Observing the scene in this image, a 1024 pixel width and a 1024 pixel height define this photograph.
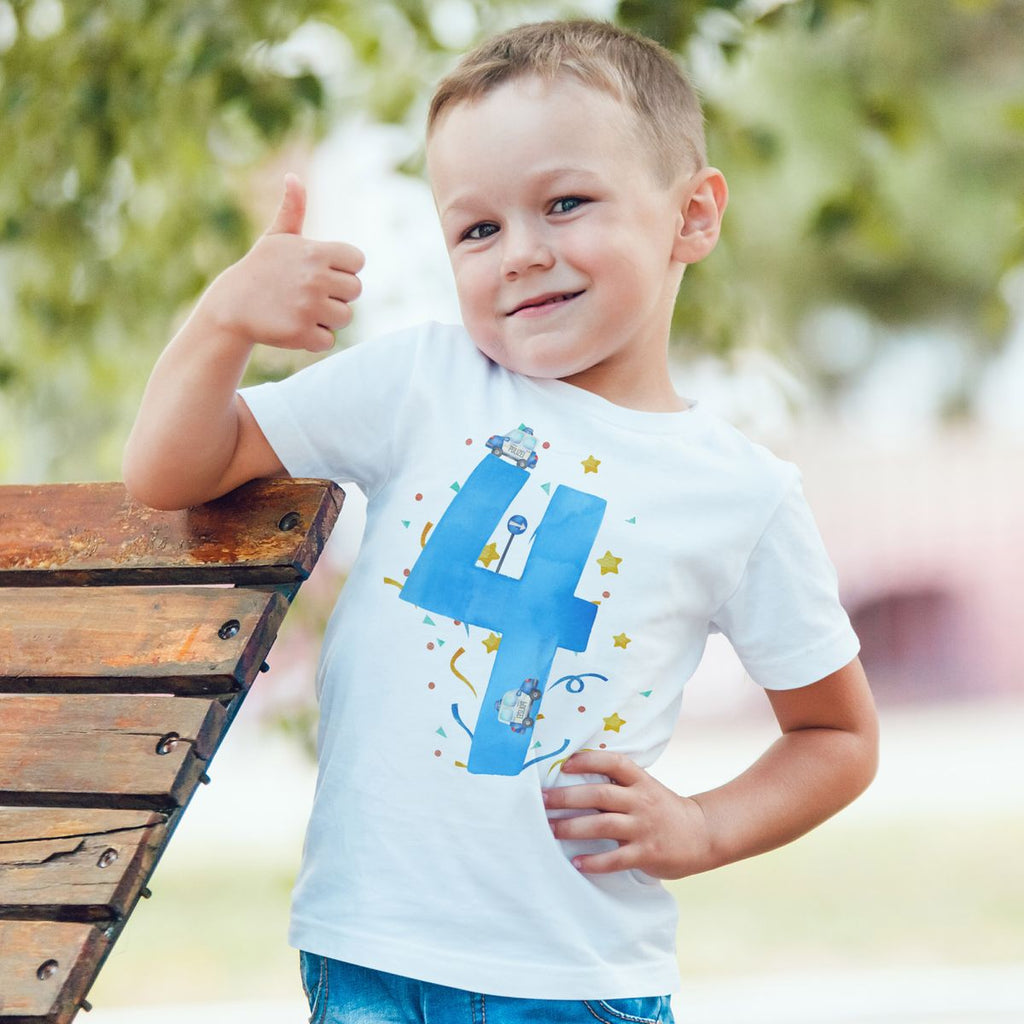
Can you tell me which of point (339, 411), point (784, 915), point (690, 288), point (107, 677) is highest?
point (784, 915)

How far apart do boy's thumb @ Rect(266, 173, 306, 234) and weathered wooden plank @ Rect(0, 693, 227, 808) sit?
0.44 meters

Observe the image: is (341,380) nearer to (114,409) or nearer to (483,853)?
(483,853)

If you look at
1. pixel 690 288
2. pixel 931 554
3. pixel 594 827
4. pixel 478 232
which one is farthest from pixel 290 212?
pixel 931 554

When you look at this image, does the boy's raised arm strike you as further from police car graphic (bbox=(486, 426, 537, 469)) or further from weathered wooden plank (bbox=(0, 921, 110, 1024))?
weathered wooden plank (bbox=(0, 921, 110, 1024))

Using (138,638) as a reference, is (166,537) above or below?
above

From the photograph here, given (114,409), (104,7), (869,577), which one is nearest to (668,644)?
(104,7)

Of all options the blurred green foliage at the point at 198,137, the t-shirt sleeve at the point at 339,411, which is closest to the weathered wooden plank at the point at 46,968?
the t-shirt sleeve at the point at 339,411

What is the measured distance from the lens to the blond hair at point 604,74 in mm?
1374

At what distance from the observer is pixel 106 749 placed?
126 cm

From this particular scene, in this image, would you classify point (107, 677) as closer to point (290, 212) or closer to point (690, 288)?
point (290, 212)

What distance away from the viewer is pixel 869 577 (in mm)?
13578

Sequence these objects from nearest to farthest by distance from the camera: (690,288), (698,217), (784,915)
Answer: (698,217), (690,288), (784,915)

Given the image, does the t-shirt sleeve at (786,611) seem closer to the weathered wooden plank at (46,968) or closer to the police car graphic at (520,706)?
the police car graphic at (520,706)

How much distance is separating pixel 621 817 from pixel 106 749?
454 millimetres
